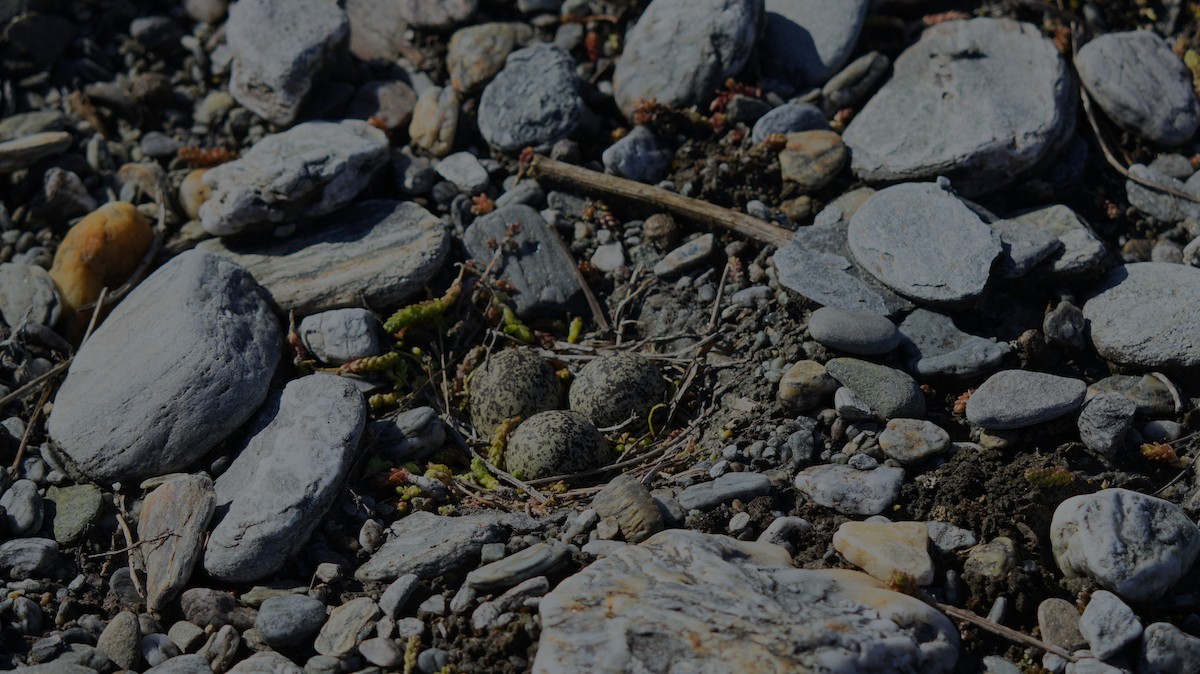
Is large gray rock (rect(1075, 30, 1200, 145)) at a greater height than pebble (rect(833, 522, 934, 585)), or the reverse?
large gray rock (rect(1075, 30, 1200, 145))

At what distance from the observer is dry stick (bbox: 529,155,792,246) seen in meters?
5.71

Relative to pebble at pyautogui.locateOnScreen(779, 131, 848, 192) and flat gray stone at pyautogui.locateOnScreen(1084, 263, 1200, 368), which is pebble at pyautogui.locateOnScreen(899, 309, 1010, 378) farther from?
pebble at pyautogui.locateOnScreen(779, 131, 848, 192)

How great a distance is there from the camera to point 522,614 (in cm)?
409

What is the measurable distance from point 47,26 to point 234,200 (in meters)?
2.96

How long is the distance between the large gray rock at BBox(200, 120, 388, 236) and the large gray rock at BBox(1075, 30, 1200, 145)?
14.7ft

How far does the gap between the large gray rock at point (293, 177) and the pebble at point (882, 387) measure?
10.4 ft

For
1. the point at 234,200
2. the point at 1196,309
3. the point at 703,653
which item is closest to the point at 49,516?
the point at 234,200

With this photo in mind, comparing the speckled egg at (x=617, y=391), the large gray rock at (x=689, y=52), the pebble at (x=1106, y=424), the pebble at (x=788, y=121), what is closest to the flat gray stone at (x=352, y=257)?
the speckled egg at (x=617, y=391)

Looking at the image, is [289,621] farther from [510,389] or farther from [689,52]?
[689,52]

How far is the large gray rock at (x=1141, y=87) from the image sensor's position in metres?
5.80

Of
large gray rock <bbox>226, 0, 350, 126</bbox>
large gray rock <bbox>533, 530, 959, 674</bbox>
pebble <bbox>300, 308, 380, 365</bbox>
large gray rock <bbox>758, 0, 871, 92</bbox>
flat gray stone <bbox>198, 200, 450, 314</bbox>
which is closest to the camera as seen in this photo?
large gray rock <bbox>533, 530, 959, 674</bbox>

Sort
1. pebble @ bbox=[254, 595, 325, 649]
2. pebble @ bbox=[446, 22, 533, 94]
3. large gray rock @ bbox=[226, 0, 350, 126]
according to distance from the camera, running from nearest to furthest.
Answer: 1. pebble @ bbox=[254, 595, 325, 649]
2. large gray rock @ bbox=[226, 0, 350, 126]
3. pebble @ bbox=[446, 22, 533, 94]

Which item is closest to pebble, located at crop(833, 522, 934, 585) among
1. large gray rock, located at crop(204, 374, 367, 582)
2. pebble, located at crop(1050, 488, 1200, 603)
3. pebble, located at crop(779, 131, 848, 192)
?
pebble, located at crop(1050, 488, 1200, 603)

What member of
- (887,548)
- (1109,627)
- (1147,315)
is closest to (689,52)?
(1147,315)
